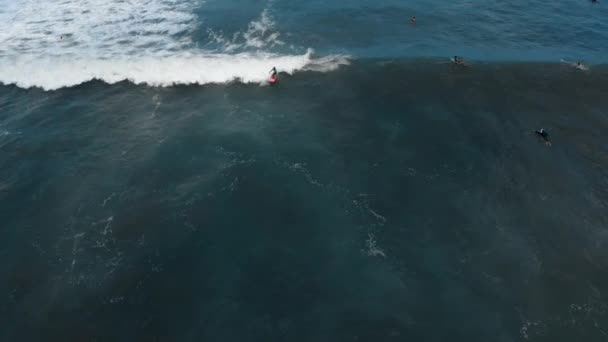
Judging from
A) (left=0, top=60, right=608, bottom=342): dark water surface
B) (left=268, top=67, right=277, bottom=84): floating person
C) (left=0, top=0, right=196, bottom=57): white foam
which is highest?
(left=0, top=0, right=196, bottom=57): white foam

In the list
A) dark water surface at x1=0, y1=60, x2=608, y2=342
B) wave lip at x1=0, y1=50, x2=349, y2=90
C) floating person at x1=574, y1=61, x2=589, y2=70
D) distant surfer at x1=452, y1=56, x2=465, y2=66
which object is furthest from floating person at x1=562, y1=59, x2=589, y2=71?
wave lip at x1=0, y1=50, x2=349, y2=90

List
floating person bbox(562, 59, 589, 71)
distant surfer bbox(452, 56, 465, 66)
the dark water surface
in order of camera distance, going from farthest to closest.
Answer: distant surfer bbox(452, 56, 465, 66) < floating person bbox(562, 59, 589, 71) < the dark water surface

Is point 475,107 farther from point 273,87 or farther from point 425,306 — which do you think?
point 425,306

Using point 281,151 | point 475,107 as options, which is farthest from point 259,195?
point 475,107

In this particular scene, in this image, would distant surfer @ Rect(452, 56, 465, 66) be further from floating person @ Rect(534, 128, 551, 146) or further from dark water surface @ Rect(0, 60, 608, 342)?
floating person @ Rect(534, 128, 551, 146)

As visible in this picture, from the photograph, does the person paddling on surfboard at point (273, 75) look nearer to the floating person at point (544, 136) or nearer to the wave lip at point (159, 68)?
the wave lip at point (159, 68)

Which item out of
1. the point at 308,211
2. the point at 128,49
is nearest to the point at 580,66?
the point at 308,211
